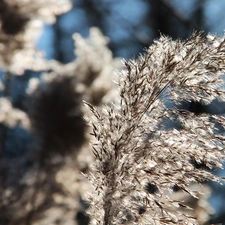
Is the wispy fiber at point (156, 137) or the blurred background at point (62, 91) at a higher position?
the blurred background at point (62, 91)

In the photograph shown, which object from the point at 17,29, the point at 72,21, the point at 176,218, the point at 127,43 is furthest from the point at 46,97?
the point at 72,21

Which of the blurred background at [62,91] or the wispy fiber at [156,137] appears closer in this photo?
the wispy fiber at [156,137]

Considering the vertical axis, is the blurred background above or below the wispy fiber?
above

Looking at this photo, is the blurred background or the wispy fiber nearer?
the wispy fiber

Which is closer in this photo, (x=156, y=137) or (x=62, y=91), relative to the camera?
(x=156, y=137)

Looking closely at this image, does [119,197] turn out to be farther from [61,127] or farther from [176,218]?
[61,127]

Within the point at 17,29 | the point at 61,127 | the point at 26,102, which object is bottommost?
the point at 61,127

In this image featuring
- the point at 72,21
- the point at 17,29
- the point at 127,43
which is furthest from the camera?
the point at 72,21

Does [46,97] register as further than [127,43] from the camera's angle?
No
